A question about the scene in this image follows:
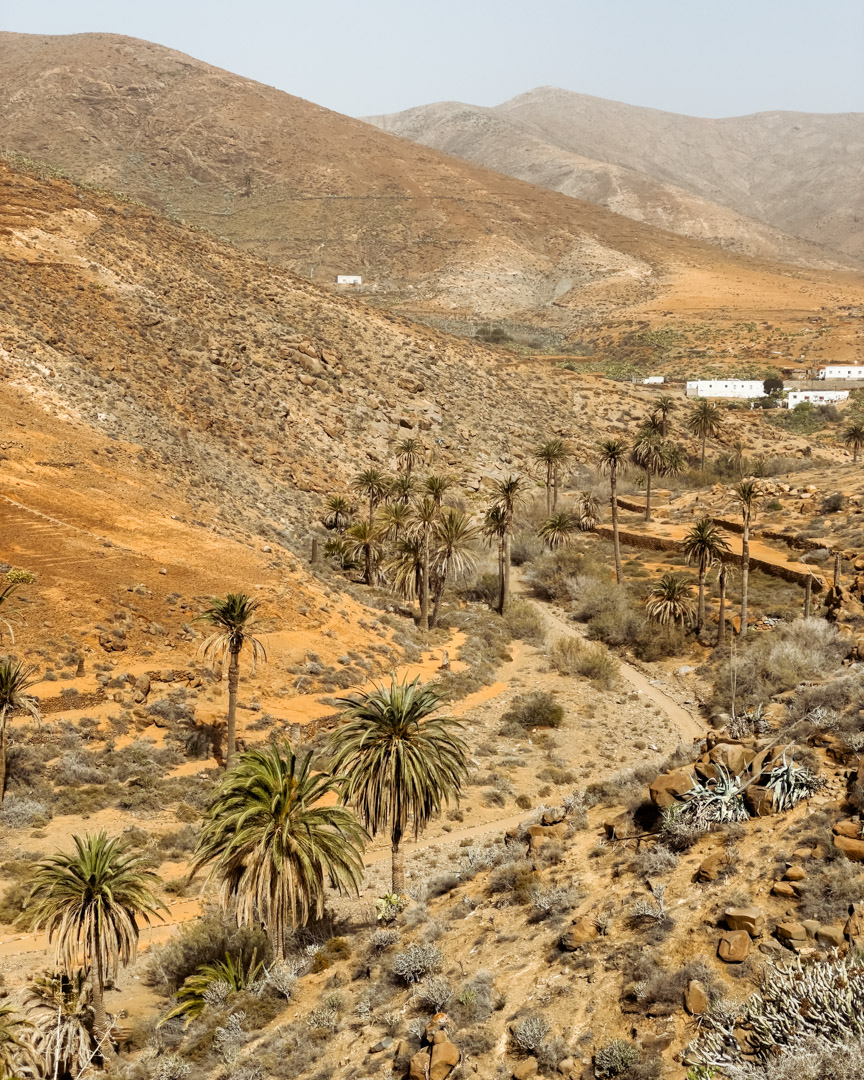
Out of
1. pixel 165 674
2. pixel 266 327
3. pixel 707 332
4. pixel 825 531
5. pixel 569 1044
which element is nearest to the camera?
pixel 569 1044

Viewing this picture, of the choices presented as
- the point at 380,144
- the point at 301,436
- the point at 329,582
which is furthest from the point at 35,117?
the point at 329,582

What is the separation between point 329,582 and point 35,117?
144 m

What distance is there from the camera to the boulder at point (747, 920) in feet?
40.2

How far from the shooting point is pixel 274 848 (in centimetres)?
1628

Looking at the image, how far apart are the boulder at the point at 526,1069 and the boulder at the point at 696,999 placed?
2.06 metres

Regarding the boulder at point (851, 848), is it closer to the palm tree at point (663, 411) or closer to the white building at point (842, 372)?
the palm tree at point (663, 411)

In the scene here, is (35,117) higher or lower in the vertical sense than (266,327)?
higher

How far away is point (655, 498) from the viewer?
228ft

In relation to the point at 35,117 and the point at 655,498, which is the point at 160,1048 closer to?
the point at 655,498

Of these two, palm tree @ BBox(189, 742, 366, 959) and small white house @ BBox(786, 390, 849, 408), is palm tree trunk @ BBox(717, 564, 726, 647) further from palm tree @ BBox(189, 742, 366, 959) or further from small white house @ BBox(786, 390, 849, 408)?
small white house @ BBox(786, 390, 849, 408)

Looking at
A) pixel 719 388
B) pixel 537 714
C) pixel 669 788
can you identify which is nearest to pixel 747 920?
pixel 669 788

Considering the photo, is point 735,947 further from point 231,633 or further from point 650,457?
point 650,457

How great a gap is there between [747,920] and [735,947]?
1.55 feet

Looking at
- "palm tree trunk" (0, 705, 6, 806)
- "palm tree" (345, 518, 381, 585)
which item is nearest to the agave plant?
"palm tree trunk" (0, 705, 6, 806)
